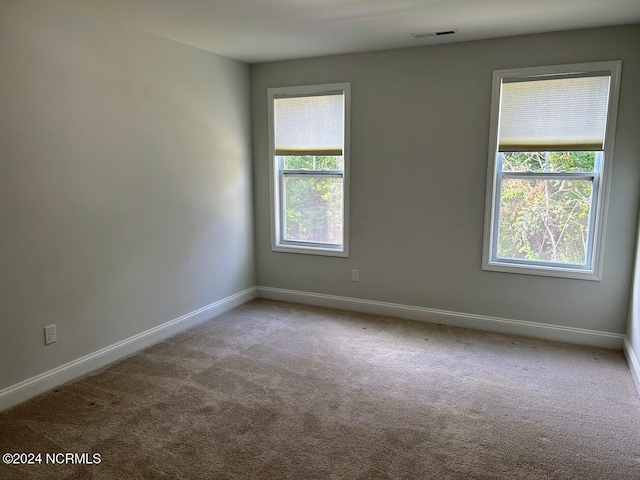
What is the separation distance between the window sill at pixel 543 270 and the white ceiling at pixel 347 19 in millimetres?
1855

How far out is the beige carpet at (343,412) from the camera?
218cm

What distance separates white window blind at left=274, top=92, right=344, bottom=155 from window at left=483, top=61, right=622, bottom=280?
1430 mm

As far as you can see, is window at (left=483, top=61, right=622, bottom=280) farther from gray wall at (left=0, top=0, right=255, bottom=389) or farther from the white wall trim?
gray wall at (left=0, top=0, right=255, bottom=389)

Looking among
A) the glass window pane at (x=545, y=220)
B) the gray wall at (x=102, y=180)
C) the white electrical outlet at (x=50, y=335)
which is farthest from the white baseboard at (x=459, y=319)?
the white electrical outlet at (x=50, y=335)

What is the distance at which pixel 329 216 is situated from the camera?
454 cm

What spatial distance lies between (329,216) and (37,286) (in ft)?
8.62

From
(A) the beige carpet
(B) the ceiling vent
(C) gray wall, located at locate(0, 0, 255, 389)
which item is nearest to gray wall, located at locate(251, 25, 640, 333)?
(B) the ceiling vent

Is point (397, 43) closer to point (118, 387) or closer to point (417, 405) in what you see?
point (417, 405)

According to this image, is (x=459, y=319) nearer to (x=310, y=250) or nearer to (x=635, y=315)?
(x=635, y=315)

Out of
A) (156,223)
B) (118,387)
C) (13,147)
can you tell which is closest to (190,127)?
(156,223)

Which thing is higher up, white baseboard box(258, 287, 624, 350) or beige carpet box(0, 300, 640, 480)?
white baseboard box(258, 287, 624, 350)

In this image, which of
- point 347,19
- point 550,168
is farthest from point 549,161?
point 347,19

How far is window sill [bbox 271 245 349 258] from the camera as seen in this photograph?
448 centimetres

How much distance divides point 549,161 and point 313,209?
2216 millimetres
